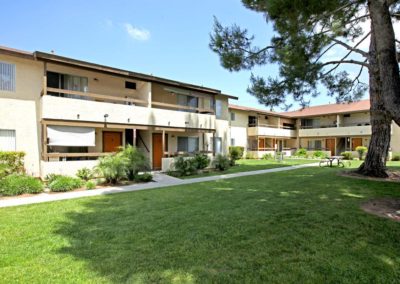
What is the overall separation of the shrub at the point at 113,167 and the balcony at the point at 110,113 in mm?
2846

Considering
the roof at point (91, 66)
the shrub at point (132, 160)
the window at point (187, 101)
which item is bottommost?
the shrub at point (132, 160)

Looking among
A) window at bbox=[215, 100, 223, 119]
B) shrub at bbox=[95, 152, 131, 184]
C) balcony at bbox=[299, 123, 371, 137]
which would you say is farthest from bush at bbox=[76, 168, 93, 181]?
balcony at bbox=[299, 123, 371, 137]

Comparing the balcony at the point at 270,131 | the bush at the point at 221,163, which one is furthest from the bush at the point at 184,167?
the balcony at the point at 270,131

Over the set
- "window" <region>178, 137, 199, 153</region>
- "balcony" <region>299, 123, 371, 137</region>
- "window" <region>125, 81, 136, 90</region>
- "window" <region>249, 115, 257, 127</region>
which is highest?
"window" <region>125, 81, 136, 90</region>

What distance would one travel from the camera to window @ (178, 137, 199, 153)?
1854 centimetres

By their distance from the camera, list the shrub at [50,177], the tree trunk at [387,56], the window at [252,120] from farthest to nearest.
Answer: the window at [252,120] < the shrub at [50,177] < the tree trunk at [387,56]

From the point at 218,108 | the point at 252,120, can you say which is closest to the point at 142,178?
the point at 218,108

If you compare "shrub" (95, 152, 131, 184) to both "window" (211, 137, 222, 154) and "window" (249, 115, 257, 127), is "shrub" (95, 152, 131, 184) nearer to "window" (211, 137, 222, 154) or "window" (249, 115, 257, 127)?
"window" (211, 137, 222, 154)

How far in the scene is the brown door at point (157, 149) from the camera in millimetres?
17172

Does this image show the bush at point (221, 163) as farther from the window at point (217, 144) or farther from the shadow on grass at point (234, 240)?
the shadow on grass at point (234, 240)

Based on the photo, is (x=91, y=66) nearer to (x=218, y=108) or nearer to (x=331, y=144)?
(x=218, y=108)

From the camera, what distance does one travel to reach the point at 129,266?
3527 millimetres

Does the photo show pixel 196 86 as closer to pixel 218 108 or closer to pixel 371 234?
pixel 218 108

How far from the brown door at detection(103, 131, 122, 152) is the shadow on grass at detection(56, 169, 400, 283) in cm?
798
